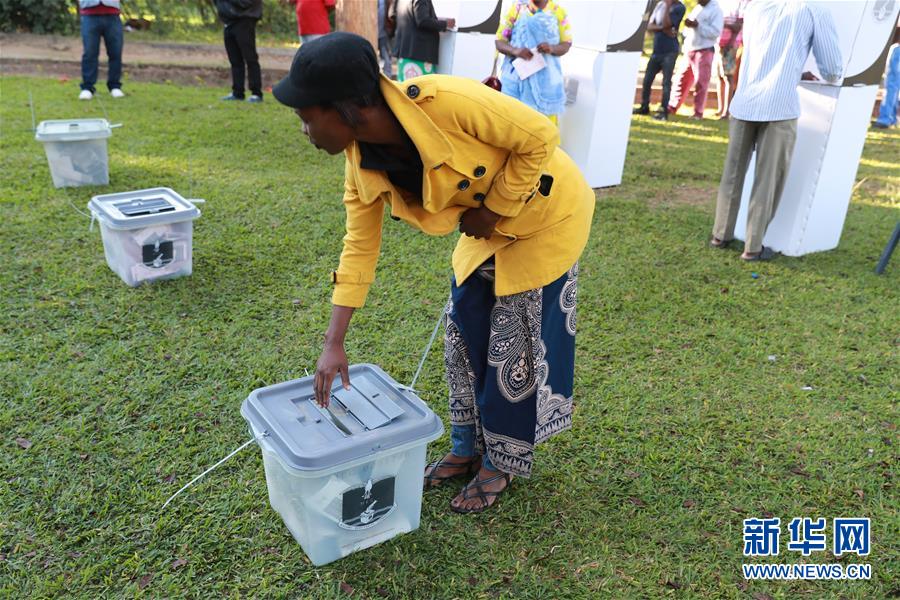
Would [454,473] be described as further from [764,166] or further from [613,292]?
[764,166]

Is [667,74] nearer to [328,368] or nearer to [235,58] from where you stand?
[235,58]

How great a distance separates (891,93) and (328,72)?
11031 mm

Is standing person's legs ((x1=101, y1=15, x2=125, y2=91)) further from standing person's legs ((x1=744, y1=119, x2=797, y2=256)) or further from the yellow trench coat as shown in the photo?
the yellow trench coat

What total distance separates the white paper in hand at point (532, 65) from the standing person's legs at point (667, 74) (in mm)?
4567

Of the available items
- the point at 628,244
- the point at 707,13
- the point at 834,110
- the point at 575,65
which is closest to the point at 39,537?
the point at 628,244

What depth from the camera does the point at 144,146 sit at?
264 inches

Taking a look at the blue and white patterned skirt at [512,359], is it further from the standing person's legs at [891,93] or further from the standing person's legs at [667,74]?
the standing person's legs at [891,93]

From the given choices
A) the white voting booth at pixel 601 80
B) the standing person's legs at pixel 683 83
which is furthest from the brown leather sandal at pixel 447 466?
the standing person's legs at pixel 683 83

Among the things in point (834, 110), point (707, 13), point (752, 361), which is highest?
point (707, 13)

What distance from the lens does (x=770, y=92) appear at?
14.7 ft

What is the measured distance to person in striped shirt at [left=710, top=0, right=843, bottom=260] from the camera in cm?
438

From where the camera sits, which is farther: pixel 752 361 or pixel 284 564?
pixel 752 361

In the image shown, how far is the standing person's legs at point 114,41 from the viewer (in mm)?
8148

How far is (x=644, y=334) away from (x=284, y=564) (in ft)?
7.53
